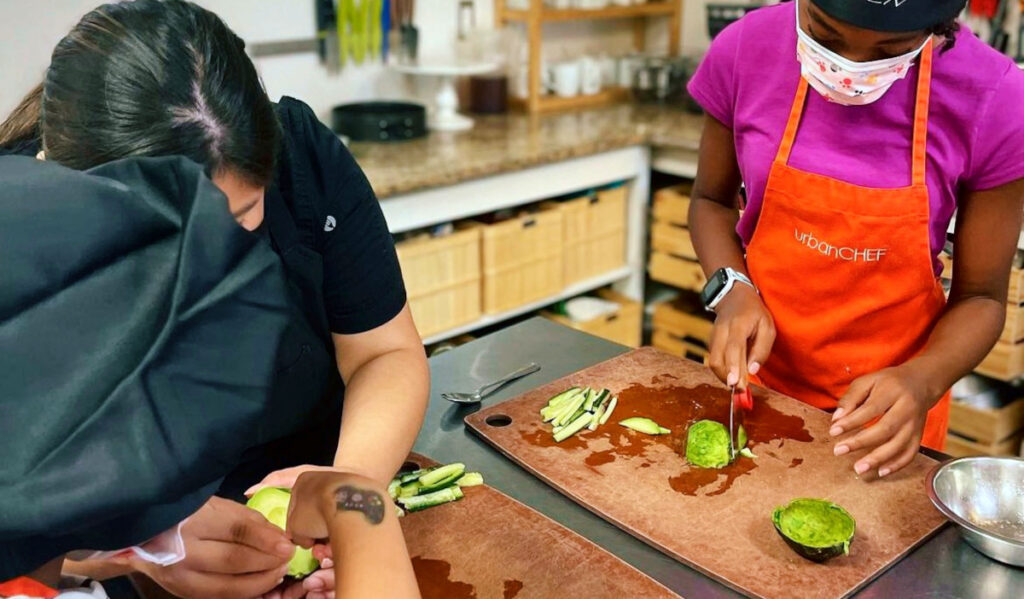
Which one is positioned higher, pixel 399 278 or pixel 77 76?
pixel 77 76

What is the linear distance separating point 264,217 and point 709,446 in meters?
0.79

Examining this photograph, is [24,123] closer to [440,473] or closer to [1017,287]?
[440,473]

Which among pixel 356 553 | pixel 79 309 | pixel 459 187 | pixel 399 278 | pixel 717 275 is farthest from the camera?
pixel 459 187

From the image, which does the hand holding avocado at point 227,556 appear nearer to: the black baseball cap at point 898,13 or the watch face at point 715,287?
the watch face at point 715,287

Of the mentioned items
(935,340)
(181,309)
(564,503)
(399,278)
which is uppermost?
(181,309)

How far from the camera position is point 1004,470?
138cm

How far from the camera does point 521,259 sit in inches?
135

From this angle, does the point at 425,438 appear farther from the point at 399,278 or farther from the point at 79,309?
the point at 79,309

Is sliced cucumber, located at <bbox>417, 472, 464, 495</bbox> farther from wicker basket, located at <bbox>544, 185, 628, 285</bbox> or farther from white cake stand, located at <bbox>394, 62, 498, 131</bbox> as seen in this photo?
white cake stand, located at <bbox>394, 62, 498, 131</bbox>

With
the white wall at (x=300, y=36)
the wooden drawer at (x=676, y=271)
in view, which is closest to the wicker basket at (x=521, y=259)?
the wooden drawer at (x=676, y=271)

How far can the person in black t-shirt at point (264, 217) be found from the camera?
974 mm

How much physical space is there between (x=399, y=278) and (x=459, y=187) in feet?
5.34

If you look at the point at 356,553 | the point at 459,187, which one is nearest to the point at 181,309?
the point at 356,553

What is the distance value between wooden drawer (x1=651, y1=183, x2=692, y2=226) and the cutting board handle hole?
2198 mm
